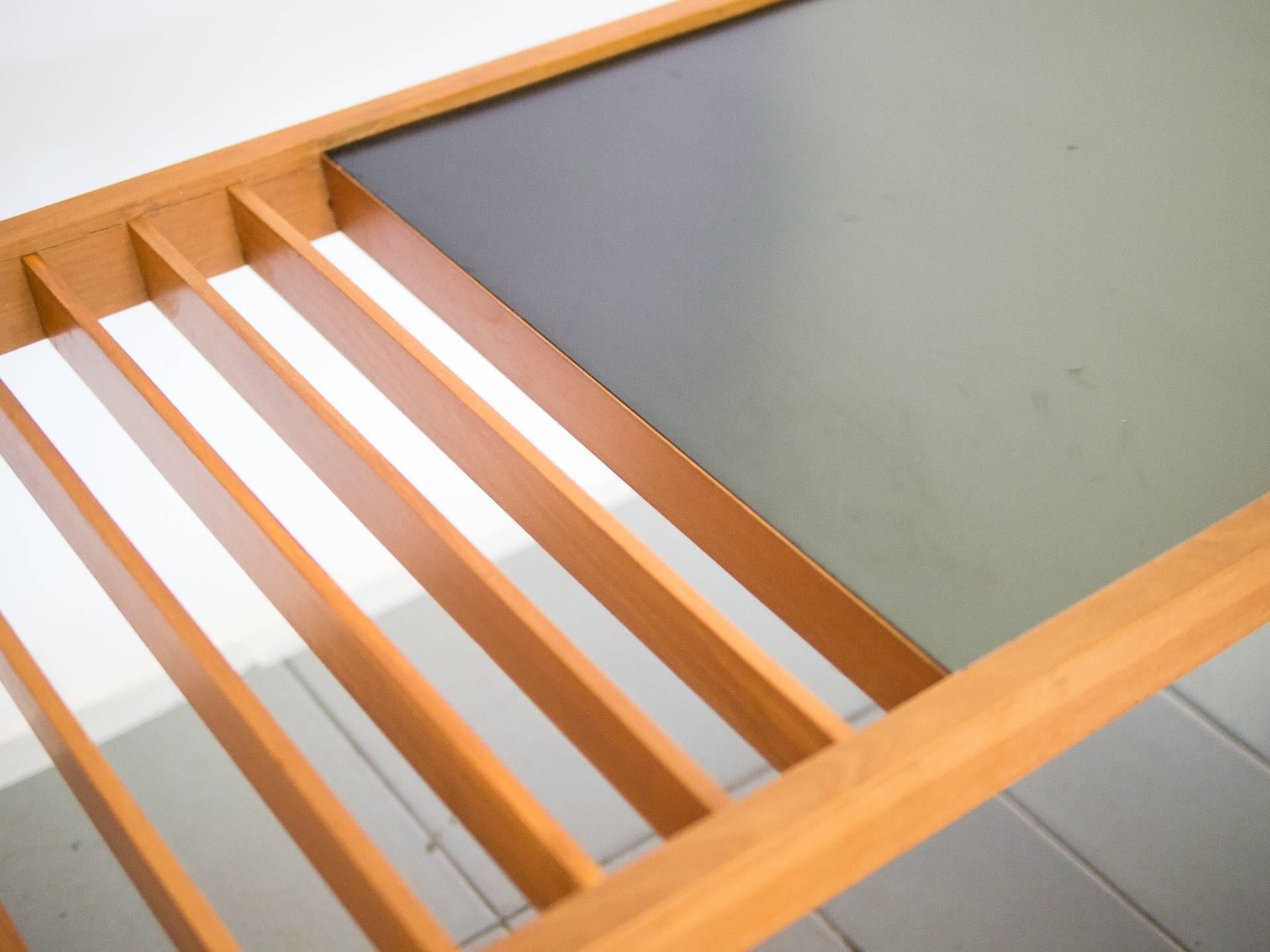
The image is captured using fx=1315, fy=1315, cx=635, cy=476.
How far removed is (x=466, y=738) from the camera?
68cm

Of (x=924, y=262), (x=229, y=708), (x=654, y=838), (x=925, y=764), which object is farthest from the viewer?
(x=654, y=838)

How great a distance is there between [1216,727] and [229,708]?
1.33 metres

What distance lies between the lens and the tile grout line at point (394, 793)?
145 cm

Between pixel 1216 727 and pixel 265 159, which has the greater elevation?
pixel 265 159

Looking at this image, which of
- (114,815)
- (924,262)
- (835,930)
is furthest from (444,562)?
(835,930)

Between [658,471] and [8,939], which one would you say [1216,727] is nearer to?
[658,471]

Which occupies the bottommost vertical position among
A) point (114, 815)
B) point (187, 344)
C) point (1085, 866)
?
point (1085, 866)

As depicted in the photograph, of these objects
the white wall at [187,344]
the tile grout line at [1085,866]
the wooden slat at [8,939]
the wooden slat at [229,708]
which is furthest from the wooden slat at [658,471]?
the tile grout line at [1085,866]

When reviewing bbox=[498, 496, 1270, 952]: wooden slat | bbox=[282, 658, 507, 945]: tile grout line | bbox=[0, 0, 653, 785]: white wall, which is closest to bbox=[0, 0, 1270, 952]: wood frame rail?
bbox=[498, 496, 1270, 952]: wooden slat

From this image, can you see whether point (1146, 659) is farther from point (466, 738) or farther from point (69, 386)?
point (69, 386)

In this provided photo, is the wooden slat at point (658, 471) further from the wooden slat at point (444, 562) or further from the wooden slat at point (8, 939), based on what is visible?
the wooden slat at point (8, 939)

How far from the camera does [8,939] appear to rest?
74 cm

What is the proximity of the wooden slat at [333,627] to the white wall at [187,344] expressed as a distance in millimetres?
625

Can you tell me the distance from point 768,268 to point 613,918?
56cm
